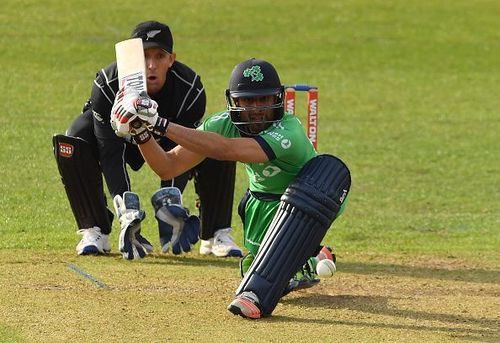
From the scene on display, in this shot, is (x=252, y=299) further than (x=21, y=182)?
No

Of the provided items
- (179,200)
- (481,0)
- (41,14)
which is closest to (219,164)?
(179,200)

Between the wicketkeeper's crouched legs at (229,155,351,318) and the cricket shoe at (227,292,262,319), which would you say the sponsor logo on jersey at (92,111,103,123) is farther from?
the cricket shoe at (227,292,262,319)

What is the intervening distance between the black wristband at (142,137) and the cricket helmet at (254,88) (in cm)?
62

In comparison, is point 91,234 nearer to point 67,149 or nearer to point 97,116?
point 67,149

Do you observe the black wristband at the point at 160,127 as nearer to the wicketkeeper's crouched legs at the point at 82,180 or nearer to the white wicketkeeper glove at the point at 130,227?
the white wicketkeeper glove at the point at 130,227

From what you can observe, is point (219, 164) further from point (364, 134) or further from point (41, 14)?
point (41, 14)

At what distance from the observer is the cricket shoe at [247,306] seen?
743 centimetres

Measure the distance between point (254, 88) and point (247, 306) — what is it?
4.73ft

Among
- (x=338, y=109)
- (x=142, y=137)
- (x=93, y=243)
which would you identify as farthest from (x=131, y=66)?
(x=338, y=109)

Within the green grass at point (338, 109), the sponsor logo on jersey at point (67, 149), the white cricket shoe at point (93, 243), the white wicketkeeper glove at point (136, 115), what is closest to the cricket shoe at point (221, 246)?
the green grass at point (338, 109)

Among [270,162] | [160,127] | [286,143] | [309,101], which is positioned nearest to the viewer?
[160,127]

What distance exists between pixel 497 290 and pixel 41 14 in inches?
660

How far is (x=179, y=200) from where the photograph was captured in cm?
916

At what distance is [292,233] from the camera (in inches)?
299
